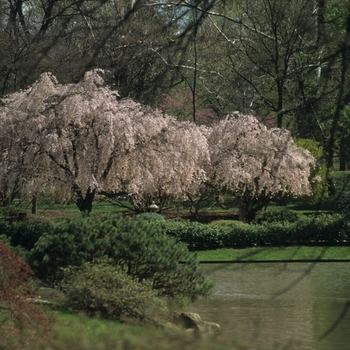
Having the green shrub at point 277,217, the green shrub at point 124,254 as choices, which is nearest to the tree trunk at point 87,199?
the green shrub at point 277,217

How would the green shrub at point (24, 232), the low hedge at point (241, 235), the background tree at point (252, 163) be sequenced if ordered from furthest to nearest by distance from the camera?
the background tree at point (252, 163) < the low hedge at point (241, 235) < the green shrub at point (24, 232)

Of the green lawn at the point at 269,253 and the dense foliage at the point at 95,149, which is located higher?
the dense foliage at the point at 95,149

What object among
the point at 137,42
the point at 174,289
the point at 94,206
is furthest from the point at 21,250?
the point at 94,206

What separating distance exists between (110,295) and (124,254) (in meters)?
1.67

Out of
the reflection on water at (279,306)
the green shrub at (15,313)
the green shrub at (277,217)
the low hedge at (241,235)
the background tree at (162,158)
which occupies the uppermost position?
the background tree at (162,158)

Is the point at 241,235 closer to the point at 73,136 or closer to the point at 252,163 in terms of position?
the point at 252,163

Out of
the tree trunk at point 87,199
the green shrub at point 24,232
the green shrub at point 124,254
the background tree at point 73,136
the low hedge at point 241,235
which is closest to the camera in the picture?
the green shrub at point 124,254

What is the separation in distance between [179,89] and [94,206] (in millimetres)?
8960

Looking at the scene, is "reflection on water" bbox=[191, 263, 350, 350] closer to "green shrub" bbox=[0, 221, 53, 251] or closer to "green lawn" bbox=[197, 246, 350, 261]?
"green lawn" bbox=[197, 246, 350, 261]

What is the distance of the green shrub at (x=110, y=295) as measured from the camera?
45.3ft

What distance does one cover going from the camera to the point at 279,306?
19219 millimetres

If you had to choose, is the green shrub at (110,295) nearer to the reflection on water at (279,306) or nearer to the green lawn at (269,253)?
the reflection on water at (279,306)

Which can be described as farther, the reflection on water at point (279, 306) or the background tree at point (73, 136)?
the background tree at point (73, 136)

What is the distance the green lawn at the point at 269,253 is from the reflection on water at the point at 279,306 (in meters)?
0.54
